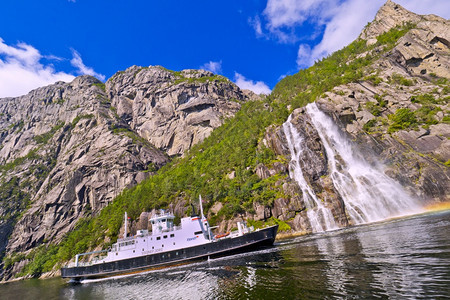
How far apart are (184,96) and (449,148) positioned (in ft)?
434

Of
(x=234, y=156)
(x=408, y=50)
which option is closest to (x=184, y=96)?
(x=234, y=156)

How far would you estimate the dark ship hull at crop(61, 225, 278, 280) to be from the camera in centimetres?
3288

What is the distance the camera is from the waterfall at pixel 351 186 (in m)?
45.0

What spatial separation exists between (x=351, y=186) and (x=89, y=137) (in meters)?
141

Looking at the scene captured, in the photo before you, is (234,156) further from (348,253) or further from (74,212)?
(74,212)

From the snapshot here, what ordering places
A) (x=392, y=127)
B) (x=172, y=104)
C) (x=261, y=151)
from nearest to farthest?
(x=392, y=127) → (x=261, y=151) → (x=172, y=104)

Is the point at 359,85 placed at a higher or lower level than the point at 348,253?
higher

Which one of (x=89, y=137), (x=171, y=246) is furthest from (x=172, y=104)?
(x=171, y=246)

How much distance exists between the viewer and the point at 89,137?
136 m

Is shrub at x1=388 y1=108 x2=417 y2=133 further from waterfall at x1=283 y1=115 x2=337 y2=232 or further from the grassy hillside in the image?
the grassy hillside

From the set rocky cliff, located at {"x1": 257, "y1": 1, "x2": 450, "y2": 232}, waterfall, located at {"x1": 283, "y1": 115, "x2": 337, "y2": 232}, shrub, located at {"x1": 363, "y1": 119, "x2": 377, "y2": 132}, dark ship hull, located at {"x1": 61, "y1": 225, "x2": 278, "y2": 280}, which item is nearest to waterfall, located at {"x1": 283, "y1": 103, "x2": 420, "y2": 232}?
waterfall, located at {"x1": 283, "y1": 115, "x2": 337, "y2": 232}

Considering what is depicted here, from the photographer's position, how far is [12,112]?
186 metres

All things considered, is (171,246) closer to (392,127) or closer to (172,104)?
(392,127)

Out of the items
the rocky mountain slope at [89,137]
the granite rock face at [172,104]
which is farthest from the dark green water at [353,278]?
the granite rock face at [172,104]
